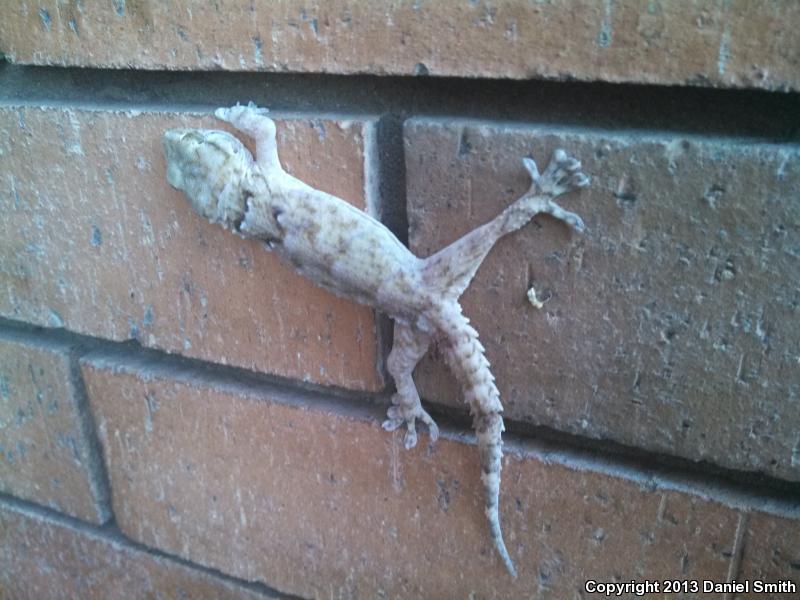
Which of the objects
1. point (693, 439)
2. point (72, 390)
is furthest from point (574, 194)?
point (72, 390)

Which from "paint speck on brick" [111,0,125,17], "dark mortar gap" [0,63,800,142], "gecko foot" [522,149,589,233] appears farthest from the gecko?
"paint speck on brick" [111,0,125,17]

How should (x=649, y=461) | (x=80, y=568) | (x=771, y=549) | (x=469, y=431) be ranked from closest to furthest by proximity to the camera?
(x=771, y=549), (x=649, y=461), (x=469, y=431), (x=80, y=568)

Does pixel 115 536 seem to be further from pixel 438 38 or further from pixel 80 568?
pixel 438 38

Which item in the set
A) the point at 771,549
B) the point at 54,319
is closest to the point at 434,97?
the point at 771,549

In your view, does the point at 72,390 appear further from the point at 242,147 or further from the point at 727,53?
the point at 727,53

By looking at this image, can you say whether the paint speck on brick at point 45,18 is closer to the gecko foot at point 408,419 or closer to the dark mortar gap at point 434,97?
the dark mortar gap at point 434,97

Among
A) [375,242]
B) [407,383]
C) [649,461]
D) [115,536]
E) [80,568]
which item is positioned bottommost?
[80,568]

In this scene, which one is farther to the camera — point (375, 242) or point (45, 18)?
point (45, 18)
